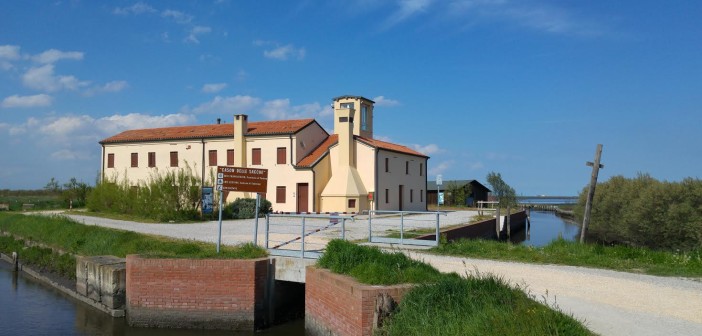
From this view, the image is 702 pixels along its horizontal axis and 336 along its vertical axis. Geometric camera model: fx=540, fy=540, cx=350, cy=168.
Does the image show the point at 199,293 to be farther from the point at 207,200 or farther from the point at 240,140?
the point at 240,140

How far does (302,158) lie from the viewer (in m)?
36.6

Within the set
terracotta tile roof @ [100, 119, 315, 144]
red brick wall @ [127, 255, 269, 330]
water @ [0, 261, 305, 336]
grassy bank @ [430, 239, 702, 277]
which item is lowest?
water @ [0, 261, 305, 336]

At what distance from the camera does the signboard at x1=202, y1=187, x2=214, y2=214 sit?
29.9 metres

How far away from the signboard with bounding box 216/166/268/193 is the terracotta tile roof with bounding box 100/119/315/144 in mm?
21579

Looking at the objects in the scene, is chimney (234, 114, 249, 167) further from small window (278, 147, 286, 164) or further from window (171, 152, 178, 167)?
window (171, 152, 178, 167)

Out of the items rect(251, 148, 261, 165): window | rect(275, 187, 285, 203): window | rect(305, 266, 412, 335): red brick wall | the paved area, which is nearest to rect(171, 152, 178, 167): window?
rect(251, 148, 261, 165): window

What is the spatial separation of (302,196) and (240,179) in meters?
21.7

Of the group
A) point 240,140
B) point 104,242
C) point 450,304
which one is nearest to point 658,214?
point 240,140

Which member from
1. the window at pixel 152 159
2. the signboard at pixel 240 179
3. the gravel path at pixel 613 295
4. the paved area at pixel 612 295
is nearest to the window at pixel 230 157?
the window at pixel 152 159

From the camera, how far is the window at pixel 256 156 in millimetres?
36781

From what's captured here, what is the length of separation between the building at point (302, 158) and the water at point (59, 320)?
16703 millimetres

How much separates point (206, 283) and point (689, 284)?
9.91 m

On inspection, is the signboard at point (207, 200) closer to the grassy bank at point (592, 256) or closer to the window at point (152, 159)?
the window at point (152, 159)

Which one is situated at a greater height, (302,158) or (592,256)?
(302,158)
